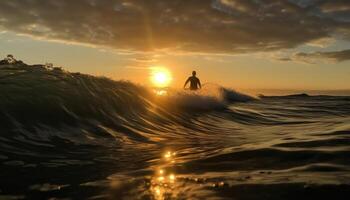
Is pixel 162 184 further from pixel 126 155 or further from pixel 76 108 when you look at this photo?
pixel 76 108

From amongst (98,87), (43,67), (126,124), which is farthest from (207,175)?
(43,67)

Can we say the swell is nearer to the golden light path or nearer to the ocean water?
the ocean water

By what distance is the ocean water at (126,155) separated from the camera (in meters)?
4.43

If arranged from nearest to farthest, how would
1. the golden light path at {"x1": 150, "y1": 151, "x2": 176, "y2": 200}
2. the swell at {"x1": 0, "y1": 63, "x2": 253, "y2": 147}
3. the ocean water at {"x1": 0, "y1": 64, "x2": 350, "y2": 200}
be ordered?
the golden light path at {"x1": 150, "y1": 151, "x2": 176, "y2": 200} → the ocean water at {"x1": 0, "y1": 64, "x2": 350, "y2": 200} → the swell at {"x1": 0, "y1": 63, "x2": 253, "y2": 147}

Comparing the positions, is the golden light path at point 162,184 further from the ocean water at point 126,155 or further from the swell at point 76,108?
the swell at point 76,108

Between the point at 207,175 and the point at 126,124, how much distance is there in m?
5.60

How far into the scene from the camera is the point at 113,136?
8.81m

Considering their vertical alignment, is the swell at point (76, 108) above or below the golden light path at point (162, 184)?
above

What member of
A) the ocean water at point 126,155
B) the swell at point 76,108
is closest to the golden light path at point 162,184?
the ocean water at point 126,155

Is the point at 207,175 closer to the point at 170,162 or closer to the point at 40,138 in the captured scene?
the point at 170,162

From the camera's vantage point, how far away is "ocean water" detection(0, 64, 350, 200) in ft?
14.5

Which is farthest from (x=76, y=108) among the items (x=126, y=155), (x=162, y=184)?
(x=162, y=184)

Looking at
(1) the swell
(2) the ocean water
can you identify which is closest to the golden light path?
(2) the ocean water

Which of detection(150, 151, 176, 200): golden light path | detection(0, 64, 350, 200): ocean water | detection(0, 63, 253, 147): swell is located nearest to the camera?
detection(150, 151, 176, 200): golden light path
